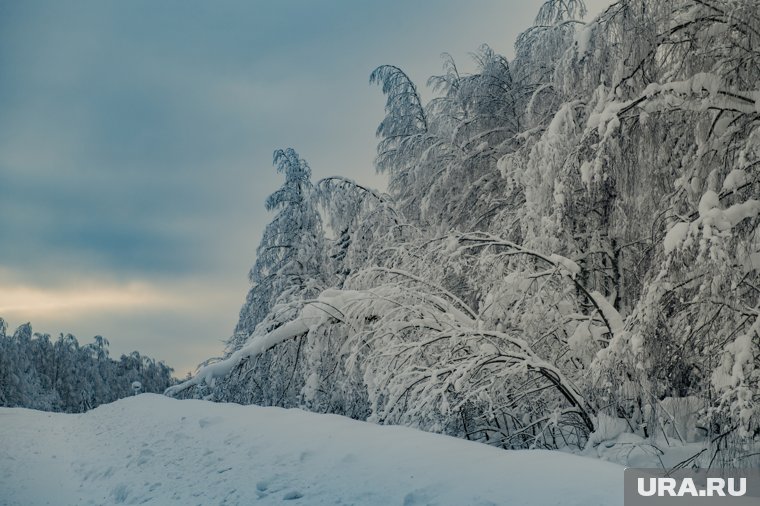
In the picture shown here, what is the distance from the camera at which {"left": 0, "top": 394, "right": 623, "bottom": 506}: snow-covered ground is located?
3.68m

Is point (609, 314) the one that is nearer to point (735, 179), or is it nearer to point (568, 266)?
point (568, 266)

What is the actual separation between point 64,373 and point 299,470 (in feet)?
269

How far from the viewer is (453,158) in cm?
1306

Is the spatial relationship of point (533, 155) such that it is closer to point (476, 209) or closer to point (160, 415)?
point (476, 209)

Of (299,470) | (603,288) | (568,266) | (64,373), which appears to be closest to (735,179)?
(568,266)

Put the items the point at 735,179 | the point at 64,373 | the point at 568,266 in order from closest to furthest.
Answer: the point at 735,179, the point at 568,266, the point at 64,373

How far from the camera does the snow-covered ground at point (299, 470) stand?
3684 millimetres

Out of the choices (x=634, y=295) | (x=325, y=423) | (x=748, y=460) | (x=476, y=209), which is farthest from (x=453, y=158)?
(x=748, y=460)

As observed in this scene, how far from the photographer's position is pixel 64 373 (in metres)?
74.6

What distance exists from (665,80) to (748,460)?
139 inches

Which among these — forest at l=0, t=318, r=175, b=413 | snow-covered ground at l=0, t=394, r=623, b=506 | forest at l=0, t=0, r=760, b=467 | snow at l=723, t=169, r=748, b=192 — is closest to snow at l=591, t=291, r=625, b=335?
forest at l=0, t=0, r=760, b=467

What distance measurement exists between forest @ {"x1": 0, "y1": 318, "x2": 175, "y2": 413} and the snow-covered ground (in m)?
50.0

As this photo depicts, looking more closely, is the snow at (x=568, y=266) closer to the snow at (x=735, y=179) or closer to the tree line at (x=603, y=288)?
the tree line at (x=603, y=288)

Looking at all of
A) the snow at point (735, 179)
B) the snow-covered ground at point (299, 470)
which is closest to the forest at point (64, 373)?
the snow-covered ground at point (299, 470)
